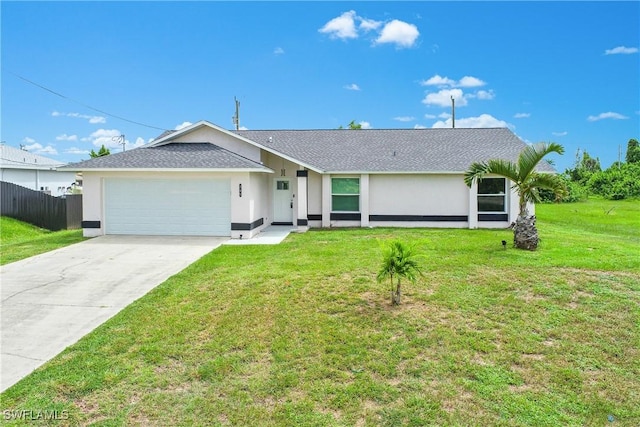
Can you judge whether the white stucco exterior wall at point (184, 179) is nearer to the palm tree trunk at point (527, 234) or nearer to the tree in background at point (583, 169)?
the palm tree trunk at point (527, 234)

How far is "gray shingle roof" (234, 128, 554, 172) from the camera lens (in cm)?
1755

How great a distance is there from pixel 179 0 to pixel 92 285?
12.6 metres

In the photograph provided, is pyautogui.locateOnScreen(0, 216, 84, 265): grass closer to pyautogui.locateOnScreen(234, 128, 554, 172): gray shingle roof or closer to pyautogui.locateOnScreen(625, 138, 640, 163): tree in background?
pyautogui.locateOnScreen(234, 128, 554, 172): gray shingle roof

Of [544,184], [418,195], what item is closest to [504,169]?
[544,184]

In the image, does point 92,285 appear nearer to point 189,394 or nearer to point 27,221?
point 189,394

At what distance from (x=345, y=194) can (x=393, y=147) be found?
12.6 ft

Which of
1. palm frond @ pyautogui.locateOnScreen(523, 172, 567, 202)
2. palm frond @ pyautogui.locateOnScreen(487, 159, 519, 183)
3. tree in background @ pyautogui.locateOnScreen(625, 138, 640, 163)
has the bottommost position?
palm frond @ pyautogui.locateOnScreen(523, 172, 567, 202)

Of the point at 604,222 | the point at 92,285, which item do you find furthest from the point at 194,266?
the point at 604,222

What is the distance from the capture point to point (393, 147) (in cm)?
1955

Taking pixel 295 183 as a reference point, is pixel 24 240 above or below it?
below

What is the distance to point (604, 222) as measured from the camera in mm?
20141

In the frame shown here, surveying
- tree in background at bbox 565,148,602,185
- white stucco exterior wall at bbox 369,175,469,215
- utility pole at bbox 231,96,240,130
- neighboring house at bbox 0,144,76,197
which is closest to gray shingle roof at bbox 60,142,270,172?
white stucco exterior wall at bbox 369,175,469,215

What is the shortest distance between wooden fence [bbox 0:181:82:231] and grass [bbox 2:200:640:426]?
12.6 metres

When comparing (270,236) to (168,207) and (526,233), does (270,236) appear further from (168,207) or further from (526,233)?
(526,233)
